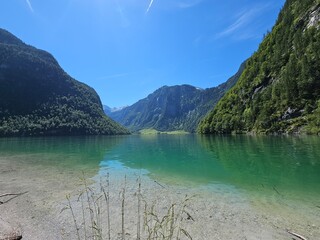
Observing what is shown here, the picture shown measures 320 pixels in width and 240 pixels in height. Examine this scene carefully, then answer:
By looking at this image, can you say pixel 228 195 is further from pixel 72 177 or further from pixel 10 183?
pixel 10 183

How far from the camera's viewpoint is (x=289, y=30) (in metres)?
145

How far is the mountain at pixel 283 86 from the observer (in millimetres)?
100875

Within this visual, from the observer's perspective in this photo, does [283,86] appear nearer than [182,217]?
No

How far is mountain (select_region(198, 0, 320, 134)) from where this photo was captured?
10088 centimetres

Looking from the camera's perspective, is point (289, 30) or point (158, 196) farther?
point (289, 30)

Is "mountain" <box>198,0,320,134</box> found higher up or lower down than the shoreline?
higher up

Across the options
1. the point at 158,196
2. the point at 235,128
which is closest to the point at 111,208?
the point at 158,196

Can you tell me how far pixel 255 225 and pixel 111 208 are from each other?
771 centimetres

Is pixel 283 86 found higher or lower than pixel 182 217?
higher

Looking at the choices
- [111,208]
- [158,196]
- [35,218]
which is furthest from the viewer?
[158,196]

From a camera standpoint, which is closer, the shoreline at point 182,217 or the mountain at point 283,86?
the shoreline at point 182,217

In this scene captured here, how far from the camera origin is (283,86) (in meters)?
117

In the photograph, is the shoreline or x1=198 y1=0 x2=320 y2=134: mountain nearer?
the shoreline

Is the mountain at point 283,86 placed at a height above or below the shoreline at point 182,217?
above
